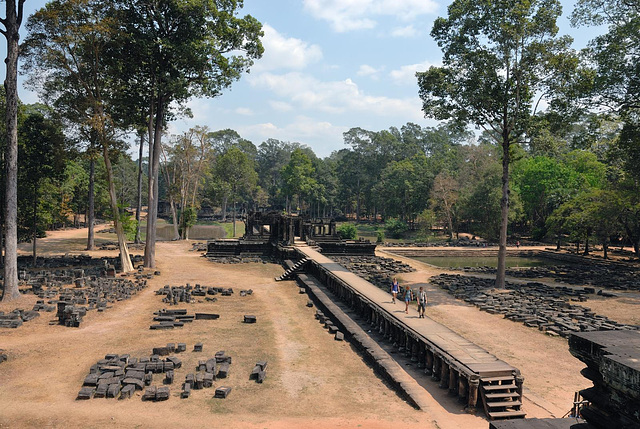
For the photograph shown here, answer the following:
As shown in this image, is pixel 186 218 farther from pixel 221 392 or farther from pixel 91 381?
pixel 221 392

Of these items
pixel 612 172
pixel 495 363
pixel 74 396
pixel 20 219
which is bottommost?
pixel 74 396

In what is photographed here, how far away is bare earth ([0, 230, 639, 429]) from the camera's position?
35.5 feet

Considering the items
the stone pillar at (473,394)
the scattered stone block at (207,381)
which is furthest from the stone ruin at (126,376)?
the stone pillar at (473,394)

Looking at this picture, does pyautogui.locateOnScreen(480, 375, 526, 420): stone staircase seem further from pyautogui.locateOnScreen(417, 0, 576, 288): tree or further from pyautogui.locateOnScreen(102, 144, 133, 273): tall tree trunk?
pyautogui.locateOnScreen(102, 144, 133, 273): tall tree trunk

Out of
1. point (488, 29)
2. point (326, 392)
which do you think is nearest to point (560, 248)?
point (488, 29)

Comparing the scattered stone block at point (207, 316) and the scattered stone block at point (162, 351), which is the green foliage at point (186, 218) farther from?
the scattered stone block at point (162, 351)

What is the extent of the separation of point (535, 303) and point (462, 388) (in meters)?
14.8

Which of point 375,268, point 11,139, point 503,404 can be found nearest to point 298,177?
point 375,268

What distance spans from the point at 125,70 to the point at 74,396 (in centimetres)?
2579

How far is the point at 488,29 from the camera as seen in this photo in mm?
26406

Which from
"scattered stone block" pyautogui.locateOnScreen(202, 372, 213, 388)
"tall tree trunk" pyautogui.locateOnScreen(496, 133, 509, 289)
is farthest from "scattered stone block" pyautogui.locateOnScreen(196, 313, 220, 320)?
"tall tree trunk" pyautogui.locateOnScreen(496, 133, 509, 289)

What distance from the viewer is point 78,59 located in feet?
93.6

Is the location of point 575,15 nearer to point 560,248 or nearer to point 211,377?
point 560,248

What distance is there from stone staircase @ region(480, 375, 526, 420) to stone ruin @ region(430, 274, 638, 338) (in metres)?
7.45
